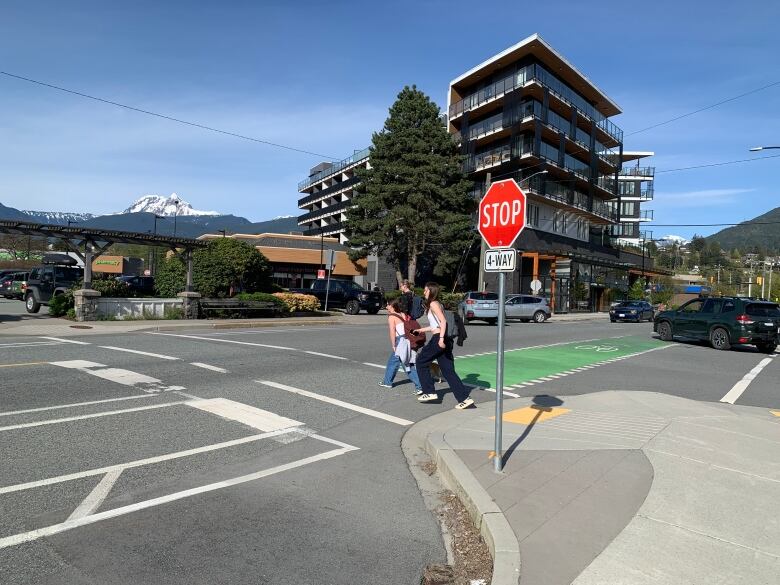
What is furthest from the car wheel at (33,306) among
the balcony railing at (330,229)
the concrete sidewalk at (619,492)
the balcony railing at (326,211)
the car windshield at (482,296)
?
the balcony railing at (330,229)

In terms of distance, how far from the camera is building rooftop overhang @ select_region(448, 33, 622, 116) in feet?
156

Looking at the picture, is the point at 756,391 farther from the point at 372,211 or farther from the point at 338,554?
the point at 372,211

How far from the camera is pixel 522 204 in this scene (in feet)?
16.0

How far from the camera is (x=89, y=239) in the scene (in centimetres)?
2023

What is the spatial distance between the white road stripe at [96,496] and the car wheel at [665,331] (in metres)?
20.1

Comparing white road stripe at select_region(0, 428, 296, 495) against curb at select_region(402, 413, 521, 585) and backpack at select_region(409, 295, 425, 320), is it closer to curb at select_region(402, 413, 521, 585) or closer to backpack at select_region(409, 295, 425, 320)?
curb at select_region(402, 413, 521, 585)

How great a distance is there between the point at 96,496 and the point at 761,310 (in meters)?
19.8

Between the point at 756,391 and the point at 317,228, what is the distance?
83723 millimetres

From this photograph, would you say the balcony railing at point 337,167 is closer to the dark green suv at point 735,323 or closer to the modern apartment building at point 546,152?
the modern apartment building at point 546,152

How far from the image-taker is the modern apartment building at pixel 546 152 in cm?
4719

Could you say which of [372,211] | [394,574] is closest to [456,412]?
[394,574]

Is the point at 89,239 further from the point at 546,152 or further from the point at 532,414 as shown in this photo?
the point at 546,152

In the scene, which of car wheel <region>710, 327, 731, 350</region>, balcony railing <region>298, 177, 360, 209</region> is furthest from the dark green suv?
balcony railing <region>298, 177, 360, 209</region>

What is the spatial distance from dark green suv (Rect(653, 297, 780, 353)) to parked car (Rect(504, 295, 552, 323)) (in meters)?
13.7
